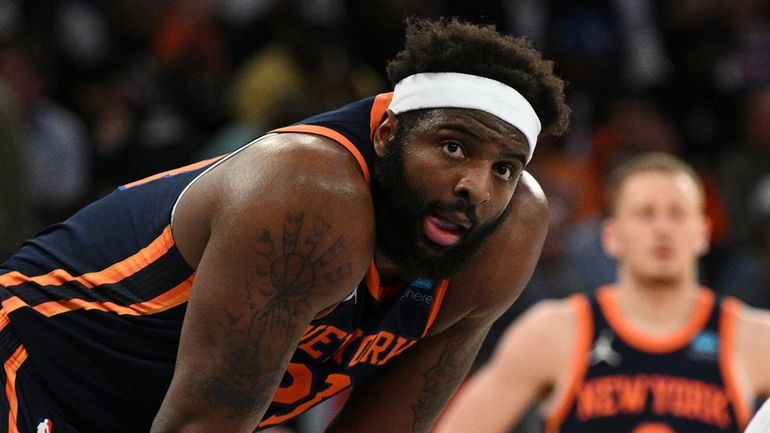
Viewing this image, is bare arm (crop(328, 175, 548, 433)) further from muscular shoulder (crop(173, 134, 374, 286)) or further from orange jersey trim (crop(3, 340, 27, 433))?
orange jersey trim (crop(3, 340, 27, 433))

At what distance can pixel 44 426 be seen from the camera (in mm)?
3070

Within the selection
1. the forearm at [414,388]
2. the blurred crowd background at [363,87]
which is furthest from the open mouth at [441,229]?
the blurred crowd background at [363,87]

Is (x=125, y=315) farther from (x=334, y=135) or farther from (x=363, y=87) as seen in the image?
(x=363, y=87)

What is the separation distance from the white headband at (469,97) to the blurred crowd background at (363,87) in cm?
309

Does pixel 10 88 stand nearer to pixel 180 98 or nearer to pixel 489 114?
pixel 180 98

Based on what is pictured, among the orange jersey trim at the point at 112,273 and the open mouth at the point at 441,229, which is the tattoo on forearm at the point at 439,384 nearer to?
the open mouth at the point at 441,229

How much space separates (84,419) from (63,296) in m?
0.28

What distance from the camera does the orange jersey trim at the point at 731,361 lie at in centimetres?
499

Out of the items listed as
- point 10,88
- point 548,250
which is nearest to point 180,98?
point 10,88

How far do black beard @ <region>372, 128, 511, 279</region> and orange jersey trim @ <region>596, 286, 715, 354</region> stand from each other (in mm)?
2274

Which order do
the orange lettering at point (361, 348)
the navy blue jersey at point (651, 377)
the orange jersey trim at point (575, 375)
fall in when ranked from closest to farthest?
the orange lettering at point (361, 348) → the navy blue jersey at point (651, 377) → the orange jersey trim at point (575, 375)

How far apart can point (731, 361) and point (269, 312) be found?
2.74 m

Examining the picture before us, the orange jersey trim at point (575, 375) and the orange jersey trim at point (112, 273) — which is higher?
the orange jersey trim at point (575, 375)

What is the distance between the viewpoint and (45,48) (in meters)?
7.43
